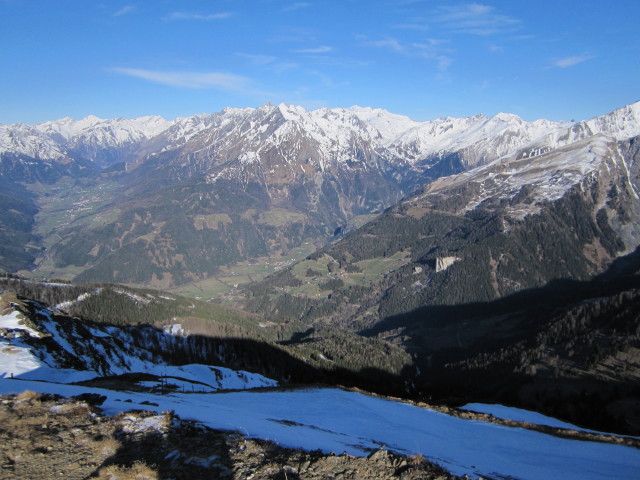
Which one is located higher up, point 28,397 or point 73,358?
point 28,397

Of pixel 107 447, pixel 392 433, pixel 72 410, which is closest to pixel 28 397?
pixel 72 410

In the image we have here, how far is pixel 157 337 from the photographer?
154125mm

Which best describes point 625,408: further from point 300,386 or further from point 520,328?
point 520,328

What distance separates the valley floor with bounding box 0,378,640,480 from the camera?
22578 mm

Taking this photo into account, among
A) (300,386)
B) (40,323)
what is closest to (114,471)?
(300,386)

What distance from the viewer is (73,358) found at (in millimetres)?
75000

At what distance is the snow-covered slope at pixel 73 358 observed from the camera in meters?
55.6

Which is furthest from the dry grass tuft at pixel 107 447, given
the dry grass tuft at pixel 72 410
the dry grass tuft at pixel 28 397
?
the dry grass tuft at pixel 28 397

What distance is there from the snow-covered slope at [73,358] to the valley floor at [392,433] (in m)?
23.8

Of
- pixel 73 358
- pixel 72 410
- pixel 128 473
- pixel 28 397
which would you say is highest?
pixel 28 397

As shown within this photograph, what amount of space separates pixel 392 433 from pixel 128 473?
19871mm

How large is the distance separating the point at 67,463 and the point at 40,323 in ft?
296

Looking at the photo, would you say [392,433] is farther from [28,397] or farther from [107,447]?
[28,397]

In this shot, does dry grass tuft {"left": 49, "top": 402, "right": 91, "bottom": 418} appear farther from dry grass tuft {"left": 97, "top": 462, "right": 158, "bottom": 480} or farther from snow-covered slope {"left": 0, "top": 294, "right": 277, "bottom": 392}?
snow-covered slope {"left": 0, "top": 294, "right": 277, "bottom": 392}
